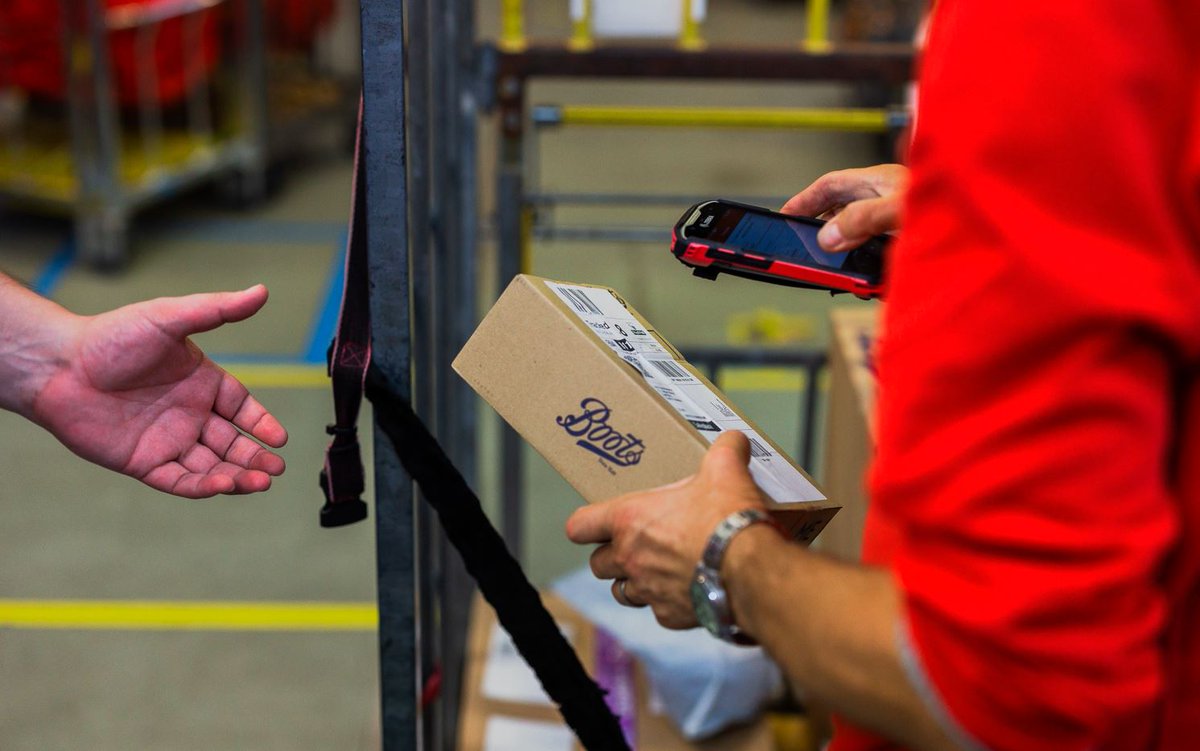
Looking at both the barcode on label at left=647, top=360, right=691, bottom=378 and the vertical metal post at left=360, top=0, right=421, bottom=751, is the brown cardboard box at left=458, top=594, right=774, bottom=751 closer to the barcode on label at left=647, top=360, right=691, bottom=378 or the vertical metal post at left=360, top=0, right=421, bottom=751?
the vertical metal post at left=360, top=0, right=421, bottom=751

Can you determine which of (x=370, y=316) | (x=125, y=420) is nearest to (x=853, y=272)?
(x=370, y=316)

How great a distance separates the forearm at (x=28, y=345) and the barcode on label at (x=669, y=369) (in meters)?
0.80

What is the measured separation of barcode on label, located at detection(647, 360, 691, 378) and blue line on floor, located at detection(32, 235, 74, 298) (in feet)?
15.4

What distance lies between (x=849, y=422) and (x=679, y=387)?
1.29 m

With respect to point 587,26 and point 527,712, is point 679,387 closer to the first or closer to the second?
point 527,712

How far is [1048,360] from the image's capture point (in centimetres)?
81

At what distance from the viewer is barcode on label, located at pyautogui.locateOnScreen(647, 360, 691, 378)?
139cm

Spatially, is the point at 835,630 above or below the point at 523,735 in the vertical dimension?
above

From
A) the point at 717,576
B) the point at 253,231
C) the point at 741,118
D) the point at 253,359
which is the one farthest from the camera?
the point at 253,231

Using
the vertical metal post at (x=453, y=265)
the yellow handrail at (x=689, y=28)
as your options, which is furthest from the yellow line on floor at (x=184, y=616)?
the yellow handrail at (x=689, y=28)

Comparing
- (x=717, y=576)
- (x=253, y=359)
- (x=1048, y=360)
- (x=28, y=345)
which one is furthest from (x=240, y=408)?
(x=253, y=359)

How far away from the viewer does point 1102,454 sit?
2.65ft

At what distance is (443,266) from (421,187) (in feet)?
1.84

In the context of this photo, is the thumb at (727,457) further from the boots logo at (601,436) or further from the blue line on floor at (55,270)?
the blue line on floor at (55,270)
